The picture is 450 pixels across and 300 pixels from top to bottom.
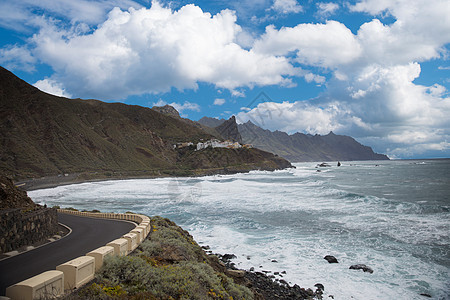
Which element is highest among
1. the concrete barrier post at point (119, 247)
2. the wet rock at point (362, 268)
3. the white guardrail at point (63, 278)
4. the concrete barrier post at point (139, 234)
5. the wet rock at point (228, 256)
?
the white guardrail at point (63, 278)

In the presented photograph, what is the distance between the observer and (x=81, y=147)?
9662cm

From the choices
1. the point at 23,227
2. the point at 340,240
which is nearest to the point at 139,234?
the point at 23,227

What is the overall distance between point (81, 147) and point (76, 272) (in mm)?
102861

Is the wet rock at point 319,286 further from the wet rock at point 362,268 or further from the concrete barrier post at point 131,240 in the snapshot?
the concrete barrier post at point 131,240

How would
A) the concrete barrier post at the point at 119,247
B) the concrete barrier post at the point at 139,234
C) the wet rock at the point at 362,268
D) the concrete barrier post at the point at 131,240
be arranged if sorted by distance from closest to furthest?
the concrete barrier post at the point at 119,247 → the concrete barrier post at the point at 131,240 → the concrete barrier post at the point at 139,234 → the wet rock at the point at 362,268

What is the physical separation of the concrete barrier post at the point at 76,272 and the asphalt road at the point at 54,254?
59.1 inches

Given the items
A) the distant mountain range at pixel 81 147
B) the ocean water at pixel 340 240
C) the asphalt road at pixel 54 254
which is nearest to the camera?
the asphalt road at pixel 54 254

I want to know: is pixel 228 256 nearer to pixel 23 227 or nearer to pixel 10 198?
pixel 23 227

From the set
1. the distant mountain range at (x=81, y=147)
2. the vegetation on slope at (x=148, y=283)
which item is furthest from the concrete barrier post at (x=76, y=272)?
the distant mountain range at (x=81, y=147)

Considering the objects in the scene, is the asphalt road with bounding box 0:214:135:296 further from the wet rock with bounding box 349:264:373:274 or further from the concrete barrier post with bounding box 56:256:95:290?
the wet rock with bounding box 349:264:373:274

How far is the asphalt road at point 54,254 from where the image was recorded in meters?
7.26

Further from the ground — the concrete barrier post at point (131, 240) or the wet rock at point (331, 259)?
the concrete barrier post at point (131, 240)

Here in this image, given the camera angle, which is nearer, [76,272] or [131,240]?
[76,272]

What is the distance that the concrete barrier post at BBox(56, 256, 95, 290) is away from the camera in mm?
5586
